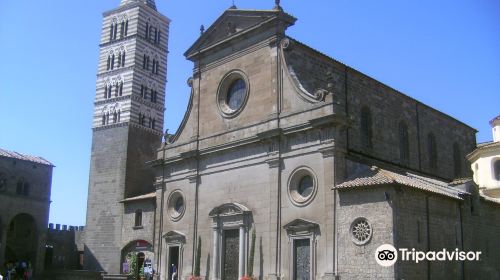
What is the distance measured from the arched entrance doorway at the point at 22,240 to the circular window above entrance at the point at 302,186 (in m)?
30.0

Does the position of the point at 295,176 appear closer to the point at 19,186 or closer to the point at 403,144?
the point at 403,144

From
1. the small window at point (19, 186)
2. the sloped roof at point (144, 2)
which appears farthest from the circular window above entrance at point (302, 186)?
the sloped roof at point (144, 2)

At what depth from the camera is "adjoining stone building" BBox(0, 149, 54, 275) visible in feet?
149

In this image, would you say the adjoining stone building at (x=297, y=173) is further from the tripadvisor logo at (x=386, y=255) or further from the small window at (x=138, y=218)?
the small window at (x=138, y=218)

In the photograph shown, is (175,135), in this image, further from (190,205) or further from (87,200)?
(87,200)

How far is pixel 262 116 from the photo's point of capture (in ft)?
90.8

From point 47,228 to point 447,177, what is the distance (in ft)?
110

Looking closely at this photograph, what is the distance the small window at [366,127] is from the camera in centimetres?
2991

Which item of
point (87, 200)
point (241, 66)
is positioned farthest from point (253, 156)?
point (87, 200)

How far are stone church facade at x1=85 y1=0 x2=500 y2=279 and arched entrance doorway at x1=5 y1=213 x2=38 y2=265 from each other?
35.4 ft

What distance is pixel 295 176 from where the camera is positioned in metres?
25.3

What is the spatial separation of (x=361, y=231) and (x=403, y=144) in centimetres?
1259

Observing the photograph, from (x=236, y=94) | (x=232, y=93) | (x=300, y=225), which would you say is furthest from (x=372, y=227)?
(x=232, y=93)

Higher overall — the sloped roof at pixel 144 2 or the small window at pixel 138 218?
the sloped roof at pixel 144 2
